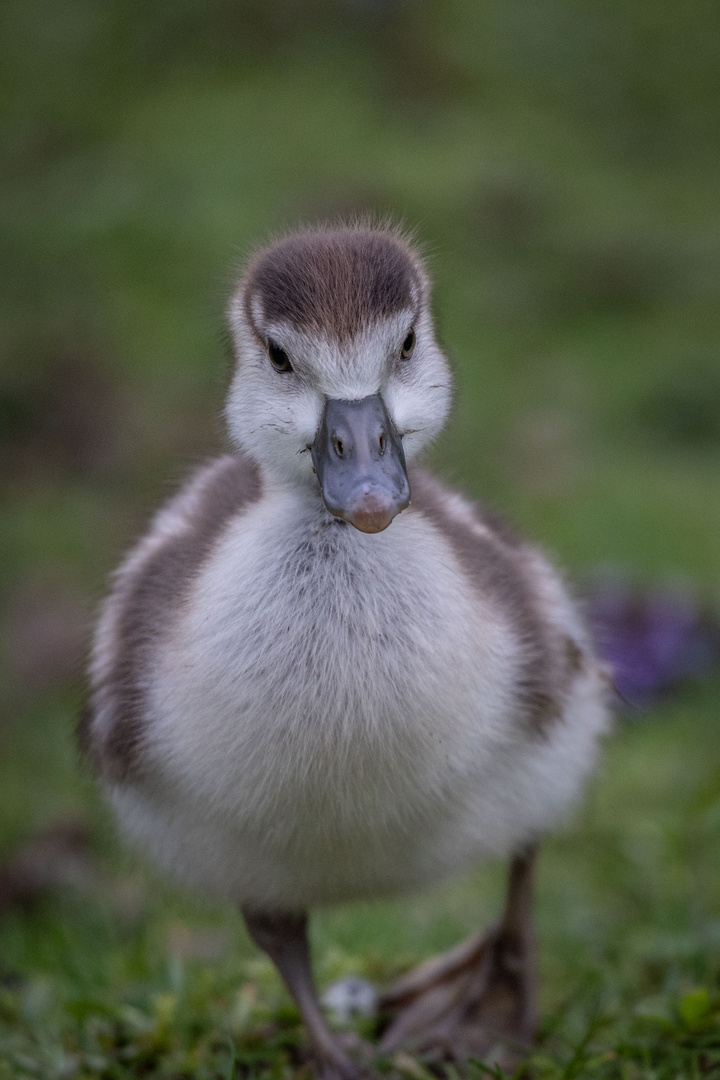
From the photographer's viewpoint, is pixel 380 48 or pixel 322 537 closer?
pixel 322 537

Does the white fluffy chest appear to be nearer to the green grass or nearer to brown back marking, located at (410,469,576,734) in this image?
brown back marking, located at (410,469,576,734)

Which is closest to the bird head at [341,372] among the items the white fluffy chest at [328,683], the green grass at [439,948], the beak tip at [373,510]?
the beak tip at [373,510]

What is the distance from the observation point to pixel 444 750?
224cm

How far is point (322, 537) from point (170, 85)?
822cm

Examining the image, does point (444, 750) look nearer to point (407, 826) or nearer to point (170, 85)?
point (407, 826)

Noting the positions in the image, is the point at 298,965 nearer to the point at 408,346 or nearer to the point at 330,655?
the point at 330,655

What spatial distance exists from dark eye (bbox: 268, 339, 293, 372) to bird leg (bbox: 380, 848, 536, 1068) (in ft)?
4.13

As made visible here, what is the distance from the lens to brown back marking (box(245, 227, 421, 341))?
2.18 metres

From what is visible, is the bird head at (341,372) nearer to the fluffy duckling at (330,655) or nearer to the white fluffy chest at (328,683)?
the fluffy duckling at (330,655)

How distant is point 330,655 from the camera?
221 cm

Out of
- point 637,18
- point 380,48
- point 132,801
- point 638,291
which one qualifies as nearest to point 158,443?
point 638,291

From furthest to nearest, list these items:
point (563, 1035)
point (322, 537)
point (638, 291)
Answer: point (638, 291)
point (563, 1035)
point (322, 537)

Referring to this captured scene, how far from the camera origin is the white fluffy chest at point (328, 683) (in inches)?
86.0

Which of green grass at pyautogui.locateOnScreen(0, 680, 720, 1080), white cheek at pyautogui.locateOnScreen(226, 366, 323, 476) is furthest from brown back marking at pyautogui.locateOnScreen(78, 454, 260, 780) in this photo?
green grass at pyautogui.locateOnScreen(0, 680, 720, 1080)
